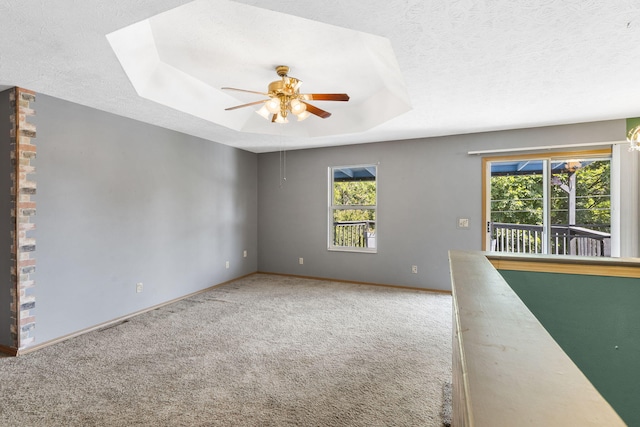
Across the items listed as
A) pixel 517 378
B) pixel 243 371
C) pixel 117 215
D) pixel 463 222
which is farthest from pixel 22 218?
pixel 463 222

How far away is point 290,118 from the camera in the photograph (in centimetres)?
456

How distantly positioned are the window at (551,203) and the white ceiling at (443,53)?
72cm

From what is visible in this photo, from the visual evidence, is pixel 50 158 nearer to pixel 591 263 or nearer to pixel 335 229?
pixel 335 229

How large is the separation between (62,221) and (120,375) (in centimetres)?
165

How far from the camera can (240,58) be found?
109 inches

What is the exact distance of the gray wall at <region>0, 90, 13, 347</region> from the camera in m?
2.73

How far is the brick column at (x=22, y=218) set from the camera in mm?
2693

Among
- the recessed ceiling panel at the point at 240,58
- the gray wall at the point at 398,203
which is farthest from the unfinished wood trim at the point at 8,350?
the gray wall at the point at 398,203

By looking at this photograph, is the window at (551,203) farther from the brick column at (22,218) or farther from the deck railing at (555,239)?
the brick column at (22,218)

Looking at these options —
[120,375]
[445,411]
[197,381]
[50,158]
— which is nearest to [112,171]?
[50,158]

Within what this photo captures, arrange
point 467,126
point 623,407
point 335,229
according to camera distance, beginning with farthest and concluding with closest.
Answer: point 335,229, point 467,126, point 623,407

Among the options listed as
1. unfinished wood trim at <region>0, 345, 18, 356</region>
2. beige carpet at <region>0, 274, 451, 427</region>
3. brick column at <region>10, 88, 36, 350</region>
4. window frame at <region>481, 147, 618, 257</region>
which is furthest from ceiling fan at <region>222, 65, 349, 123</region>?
unfinished wood trim at <region>0, 345, 18, 356</region>

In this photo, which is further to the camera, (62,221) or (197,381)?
(62,221)

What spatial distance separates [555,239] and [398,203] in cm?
217
